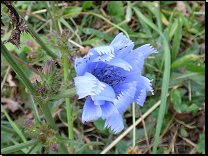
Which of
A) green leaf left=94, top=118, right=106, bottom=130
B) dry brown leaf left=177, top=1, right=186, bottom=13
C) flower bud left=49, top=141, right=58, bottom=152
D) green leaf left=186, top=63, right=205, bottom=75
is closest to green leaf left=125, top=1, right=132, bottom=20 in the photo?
dry brown leaf left=177, top=1, right=186, bottom=13

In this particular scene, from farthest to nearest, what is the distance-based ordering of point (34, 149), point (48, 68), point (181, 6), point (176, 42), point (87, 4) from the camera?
point (181, 6) → point (87, 4) → point (176, 42) → point (34, 149) → point (48, 68)

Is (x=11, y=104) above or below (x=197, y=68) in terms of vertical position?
below

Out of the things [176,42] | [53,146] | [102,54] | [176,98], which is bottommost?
[176,98]

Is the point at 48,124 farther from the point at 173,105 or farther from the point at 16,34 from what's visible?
the point at 173,105

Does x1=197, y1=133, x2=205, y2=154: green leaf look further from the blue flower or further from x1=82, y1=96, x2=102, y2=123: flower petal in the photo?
x1=82, y1=96, x2=102, y2=123: flower petal

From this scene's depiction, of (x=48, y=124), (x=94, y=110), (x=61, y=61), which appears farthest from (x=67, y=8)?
(x=94, y=110)

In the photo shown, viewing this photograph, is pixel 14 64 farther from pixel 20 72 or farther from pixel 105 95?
pixel 105 95

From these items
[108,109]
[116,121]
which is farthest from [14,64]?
[116,121]

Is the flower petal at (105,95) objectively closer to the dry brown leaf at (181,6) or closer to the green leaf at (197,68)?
the green leaf at (197,68)
